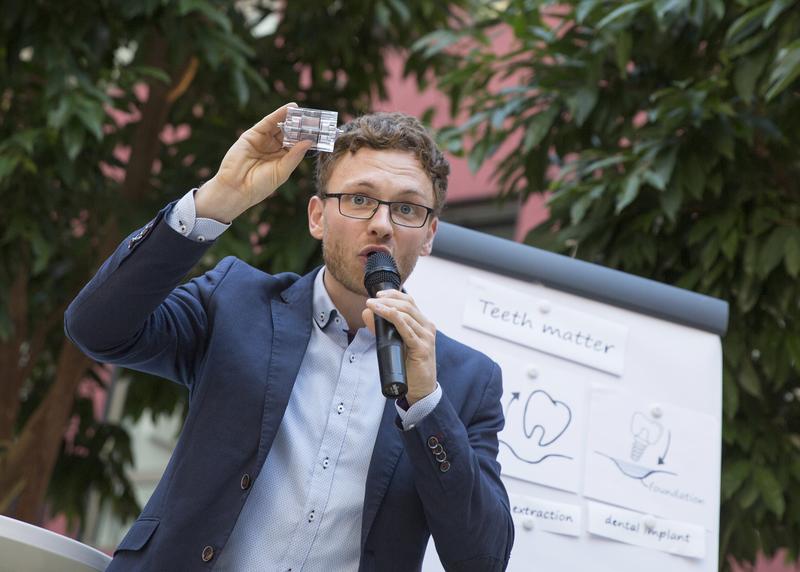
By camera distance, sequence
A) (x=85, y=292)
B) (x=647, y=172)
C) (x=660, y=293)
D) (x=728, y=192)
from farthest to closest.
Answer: (x=728, y=192)
(x=647, y=172)
(x=660, y=293)
(x=85, y=292)

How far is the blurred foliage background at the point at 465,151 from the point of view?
128 inches

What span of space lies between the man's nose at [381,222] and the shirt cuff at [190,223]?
11.0 inches

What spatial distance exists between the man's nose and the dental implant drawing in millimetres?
1088

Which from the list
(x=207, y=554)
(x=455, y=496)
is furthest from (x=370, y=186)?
(x=207, y=554)

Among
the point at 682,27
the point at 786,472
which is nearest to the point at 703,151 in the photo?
the point at 682,27

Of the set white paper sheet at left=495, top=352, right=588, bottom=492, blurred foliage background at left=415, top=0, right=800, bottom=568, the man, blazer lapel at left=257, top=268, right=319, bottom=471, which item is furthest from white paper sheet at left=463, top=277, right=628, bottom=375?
blazer lapel at left=257, top=268, right=319, bottom=471

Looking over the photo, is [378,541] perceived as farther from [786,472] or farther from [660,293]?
[786,472]

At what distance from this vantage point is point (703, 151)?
3.36 m

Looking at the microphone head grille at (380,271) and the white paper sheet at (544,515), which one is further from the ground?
the microphone head grille at (380,271)

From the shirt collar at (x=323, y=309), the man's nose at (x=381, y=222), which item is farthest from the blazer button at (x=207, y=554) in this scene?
the man's nose at (x=381, y=222)

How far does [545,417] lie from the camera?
2643 millimetres

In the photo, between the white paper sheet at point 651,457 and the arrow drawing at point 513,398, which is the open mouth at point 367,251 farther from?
the white paper sheet at point 651,457

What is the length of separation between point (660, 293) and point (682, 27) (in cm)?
117

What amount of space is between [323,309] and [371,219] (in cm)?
23
